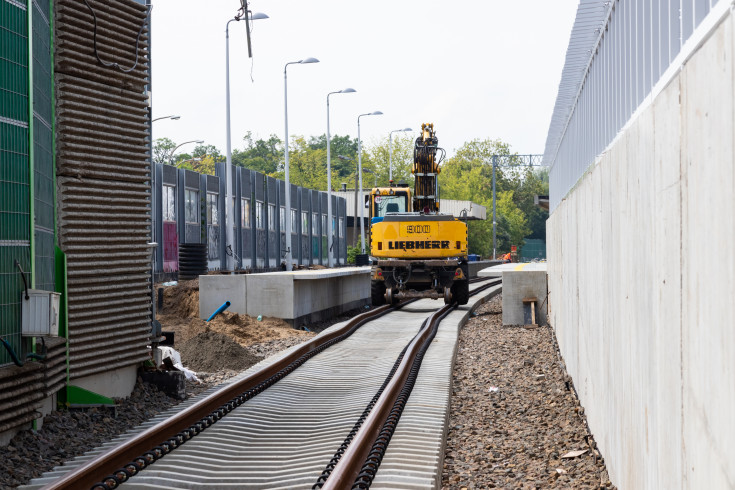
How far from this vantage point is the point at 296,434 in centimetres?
895

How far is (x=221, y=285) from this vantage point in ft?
72.2

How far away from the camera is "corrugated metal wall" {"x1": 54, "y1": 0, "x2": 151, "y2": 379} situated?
35.2 ft

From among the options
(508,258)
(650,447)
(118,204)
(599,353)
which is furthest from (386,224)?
(508,258)

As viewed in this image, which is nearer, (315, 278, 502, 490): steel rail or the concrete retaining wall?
the concrete retaining wall

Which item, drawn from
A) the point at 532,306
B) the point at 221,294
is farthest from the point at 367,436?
the point at 221,294

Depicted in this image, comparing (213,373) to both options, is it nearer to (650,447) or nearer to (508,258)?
(650,447)

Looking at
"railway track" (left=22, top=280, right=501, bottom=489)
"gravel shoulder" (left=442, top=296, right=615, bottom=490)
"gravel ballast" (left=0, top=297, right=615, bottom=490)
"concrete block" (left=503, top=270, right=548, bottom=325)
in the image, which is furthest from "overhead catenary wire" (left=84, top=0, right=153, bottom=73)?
"concrete block" (left=503, top=270, right=548, bottom=325)

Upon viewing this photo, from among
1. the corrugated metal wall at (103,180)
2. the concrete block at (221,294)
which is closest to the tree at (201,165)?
the concrete block at (221,294)

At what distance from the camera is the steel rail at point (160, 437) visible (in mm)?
6480

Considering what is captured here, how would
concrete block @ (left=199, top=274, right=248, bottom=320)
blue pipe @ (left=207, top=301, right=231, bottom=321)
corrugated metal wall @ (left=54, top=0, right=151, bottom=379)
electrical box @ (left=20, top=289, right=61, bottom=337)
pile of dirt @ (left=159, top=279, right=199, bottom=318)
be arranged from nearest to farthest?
electrical box @ (left=20, top=289, right=61, bottom=337)
corrugated metal wall @ (left=54, top=0, right=151, bottom=379)
blue pipe @ (left=207, top=301, right=231, bottom=321)
concrete block @ (left=199, top=274, right=248, bottom=320)
pile of dirt @ (left=159, top=279, right=199, bottom=318)

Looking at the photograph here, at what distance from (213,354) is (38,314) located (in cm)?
642

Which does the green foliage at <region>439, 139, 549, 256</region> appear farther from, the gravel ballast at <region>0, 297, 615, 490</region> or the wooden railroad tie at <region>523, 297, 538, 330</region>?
the gravel ballast at <region>0, 297, 615, 490</region>

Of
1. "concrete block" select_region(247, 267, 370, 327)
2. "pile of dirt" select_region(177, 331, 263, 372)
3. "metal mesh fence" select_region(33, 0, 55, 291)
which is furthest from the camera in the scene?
"concrete block" select_region(247, 267, 370, 327)

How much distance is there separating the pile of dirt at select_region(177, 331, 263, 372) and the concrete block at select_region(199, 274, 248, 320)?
5.68 m
